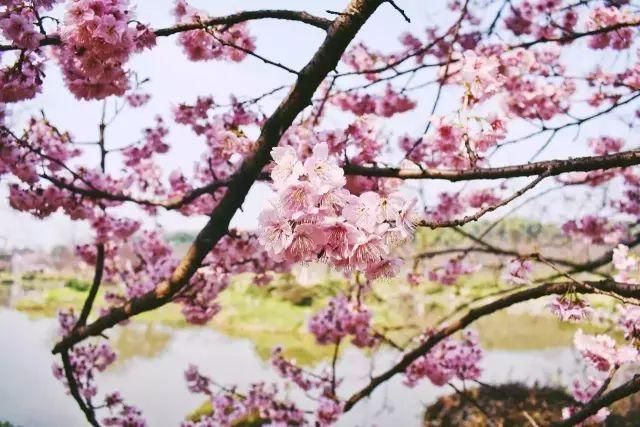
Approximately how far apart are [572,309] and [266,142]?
1303mm

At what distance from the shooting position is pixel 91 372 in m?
4.65

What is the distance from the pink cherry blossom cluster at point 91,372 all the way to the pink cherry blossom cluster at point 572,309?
3320 mm

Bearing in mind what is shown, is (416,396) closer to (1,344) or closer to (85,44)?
(85,44)

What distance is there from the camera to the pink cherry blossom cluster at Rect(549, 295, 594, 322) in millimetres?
1715

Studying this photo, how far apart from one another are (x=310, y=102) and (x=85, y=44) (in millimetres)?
776

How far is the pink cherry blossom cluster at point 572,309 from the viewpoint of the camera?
1.71 m

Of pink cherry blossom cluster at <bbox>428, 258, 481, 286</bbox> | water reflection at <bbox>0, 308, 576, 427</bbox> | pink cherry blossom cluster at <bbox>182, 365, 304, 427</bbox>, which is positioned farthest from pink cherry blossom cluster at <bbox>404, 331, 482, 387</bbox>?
water reflection at <bbox>0, 308, 576, 427</bbox>

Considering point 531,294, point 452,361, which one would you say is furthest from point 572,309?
point 452,361

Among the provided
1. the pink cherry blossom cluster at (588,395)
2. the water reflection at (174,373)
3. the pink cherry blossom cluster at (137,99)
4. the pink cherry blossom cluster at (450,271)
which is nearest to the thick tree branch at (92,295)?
the pink cherry blossom cluster at (137,99)

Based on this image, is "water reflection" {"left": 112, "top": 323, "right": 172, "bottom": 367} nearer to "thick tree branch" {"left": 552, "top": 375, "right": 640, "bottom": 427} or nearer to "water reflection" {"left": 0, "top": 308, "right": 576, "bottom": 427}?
"water reflection" {"left": 0, "top": 308, "right": 576, "bottom": 427}

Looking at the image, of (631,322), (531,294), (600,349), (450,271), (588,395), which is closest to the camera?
(531,294)

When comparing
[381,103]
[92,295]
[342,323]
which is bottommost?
[92,295]

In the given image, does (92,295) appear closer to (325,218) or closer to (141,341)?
(325,218)

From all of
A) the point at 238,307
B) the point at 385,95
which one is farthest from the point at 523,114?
the point at 238,307
